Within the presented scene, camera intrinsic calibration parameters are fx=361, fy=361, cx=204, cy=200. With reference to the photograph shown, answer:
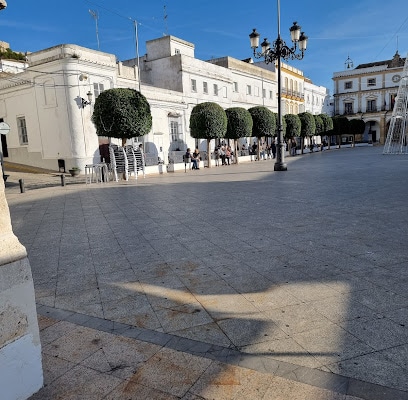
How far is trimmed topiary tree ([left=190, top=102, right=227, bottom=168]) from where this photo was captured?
22672 mm

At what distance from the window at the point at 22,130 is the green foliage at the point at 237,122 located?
13288 mm

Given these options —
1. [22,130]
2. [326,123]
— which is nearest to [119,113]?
[22,130]

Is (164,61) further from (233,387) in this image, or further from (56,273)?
(233,387)

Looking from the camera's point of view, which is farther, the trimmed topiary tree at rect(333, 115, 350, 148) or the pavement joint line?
A: the trimmed topiary tree at rect(333, 115, 350, 148)

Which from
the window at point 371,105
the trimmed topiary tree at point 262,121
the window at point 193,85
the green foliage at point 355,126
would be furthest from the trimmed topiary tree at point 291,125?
the window at point 371,105

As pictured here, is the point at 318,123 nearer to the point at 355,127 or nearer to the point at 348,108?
the point at 355,127

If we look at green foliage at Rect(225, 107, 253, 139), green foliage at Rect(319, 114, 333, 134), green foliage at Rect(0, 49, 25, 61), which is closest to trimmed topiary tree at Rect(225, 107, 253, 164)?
green foliage at Rect(225, 107, 253, 139)

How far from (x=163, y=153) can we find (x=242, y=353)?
24296mm

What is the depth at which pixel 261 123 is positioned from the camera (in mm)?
27984

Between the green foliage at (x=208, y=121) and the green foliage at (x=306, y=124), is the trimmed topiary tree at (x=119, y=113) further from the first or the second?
the green foliage at (x=306, y=124)

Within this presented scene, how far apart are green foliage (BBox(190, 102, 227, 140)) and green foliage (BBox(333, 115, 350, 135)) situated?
28.2m

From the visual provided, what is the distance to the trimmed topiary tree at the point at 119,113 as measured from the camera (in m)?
15.3

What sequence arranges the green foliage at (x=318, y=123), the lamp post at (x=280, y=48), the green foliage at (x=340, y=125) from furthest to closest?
the green foliage at (x=340, y=125) < the green foliage at (x=318, y=123) < the lamp post at (x=280, y=48)

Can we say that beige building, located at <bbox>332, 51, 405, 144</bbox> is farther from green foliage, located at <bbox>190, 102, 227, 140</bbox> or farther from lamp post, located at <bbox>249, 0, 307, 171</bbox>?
lamp post, located at <bbox>249, 0, 307, 171</bbox>
